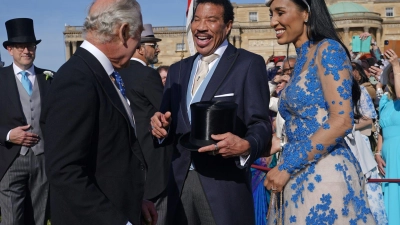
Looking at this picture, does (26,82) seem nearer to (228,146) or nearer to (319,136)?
(228,146)

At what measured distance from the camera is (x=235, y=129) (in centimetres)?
407

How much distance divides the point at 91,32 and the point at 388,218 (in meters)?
5.60

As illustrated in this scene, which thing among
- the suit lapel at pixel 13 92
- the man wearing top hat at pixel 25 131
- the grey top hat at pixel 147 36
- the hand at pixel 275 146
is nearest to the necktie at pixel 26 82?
the man wearing top hat at pixel 25 131

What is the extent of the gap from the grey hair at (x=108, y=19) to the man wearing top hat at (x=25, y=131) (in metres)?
3.49

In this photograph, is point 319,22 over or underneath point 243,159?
over

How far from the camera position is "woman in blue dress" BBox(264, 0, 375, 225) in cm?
354

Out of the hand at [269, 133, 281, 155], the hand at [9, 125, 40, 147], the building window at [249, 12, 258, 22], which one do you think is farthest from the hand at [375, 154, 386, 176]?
the building window at [249, 12, 258, 22]

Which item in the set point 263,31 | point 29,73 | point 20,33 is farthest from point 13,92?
point 263,31

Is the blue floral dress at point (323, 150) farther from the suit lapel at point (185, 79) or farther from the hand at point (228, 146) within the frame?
the suit lapel at point (185, 79)

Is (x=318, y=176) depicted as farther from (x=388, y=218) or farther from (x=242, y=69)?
(x=388, y=218)

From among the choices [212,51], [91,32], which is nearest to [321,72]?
[212,51]

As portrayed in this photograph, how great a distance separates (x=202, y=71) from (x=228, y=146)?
93 centimetres

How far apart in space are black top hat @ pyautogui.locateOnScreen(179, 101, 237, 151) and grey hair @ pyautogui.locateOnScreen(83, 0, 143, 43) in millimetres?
807

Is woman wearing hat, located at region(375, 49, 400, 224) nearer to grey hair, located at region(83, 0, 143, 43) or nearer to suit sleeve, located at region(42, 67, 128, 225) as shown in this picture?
grey hair, located at region(83, 0, 143, 43)
